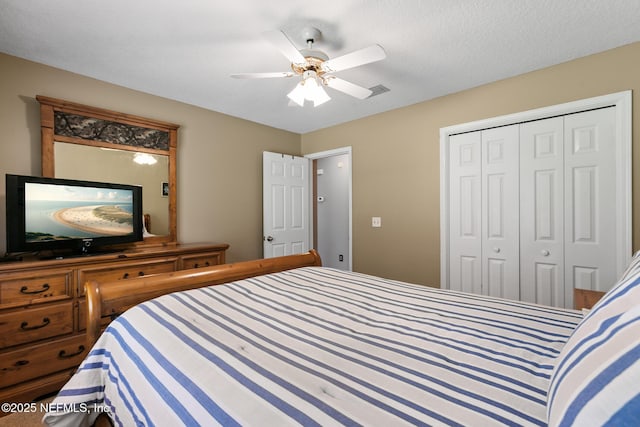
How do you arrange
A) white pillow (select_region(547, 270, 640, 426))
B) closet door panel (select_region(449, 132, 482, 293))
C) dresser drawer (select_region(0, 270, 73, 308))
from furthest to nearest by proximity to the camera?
closet door panel (select_region(449, 132, 482, 293)) < dresser drawer (select_region(0, 270, 73, 308)) < white pillow (select_region(547, 270, 640, 426))

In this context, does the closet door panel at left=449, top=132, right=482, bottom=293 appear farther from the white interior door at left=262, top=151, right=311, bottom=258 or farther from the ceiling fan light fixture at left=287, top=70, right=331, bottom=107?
the white interior door at left=262, top=151, right=311, bottom=258

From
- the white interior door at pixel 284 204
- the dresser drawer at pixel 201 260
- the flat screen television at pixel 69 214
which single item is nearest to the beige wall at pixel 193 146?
the white interior door at pixel 284 204

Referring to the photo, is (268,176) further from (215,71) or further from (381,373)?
(381,373)

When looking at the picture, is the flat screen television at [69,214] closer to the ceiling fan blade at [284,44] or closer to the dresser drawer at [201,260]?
the dresser drawer at [201,260]

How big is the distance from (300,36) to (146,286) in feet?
6.00

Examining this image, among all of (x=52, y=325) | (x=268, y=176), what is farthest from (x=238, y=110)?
(x=52, y=325)

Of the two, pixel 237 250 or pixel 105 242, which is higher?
pixel 105 242

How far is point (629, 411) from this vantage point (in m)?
0.37

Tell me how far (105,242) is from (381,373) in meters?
2.55

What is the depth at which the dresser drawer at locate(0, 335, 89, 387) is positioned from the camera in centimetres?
181

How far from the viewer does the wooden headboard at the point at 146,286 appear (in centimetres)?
135

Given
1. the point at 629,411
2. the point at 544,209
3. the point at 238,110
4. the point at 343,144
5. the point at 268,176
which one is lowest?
the point at 629,411

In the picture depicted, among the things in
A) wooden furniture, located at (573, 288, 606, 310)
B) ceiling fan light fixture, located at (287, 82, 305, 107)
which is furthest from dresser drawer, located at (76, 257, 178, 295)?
wooden furniture, located at (573, 288, 606, 310)

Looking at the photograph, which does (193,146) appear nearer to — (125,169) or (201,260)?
(125,169)
